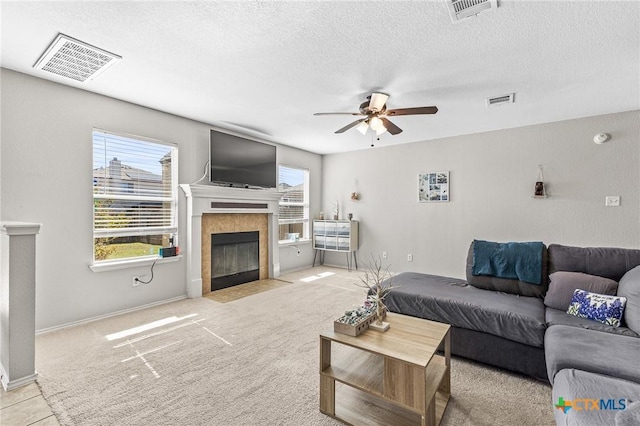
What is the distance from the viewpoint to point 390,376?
5.07ft

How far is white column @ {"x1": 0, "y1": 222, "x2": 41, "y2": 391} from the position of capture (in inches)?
78.0

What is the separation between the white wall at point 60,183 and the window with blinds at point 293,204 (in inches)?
103

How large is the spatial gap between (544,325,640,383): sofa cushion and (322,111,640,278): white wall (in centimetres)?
271

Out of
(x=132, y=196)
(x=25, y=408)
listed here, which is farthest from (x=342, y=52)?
(x=25, y=408)

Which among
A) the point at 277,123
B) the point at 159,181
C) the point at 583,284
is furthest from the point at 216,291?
the point at 583,284

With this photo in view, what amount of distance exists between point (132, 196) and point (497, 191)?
519 cm

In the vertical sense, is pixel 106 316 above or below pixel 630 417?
below

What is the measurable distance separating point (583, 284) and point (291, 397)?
2.48 m

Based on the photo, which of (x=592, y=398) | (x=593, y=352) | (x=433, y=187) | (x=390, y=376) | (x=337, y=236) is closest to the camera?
(x=592, y=398)

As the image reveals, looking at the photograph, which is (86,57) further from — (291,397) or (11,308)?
(291,397)

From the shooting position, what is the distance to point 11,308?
199 cm

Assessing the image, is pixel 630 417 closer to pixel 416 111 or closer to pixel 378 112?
pixel 416 111

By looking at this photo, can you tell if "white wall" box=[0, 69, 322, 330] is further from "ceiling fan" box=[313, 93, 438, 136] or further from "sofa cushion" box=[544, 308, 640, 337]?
"sofa cushion" box=[544, 308, 640, 337]

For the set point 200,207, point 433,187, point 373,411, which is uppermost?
point 433,187
